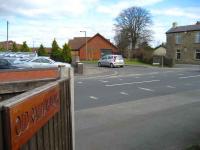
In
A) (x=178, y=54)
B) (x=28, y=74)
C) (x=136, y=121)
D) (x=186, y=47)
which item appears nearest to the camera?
(x=28, y=74)

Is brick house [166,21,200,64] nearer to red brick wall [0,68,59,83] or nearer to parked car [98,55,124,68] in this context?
parked car [98,55,124,68]

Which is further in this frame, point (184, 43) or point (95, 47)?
point (95, 47)

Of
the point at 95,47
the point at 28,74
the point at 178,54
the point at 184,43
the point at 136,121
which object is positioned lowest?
the point at 136,121

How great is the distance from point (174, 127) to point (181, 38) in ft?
201

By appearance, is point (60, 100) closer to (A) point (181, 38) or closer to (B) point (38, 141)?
(B) point (38, 141)

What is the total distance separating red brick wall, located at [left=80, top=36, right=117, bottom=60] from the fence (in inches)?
2866

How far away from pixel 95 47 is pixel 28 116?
7637 cm

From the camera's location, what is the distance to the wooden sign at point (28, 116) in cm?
235

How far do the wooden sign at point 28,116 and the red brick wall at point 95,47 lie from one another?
242 ft

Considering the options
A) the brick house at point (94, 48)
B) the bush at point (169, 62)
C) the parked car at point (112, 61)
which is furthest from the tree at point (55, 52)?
the brick house at point (94, 48)

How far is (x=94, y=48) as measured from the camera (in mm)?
78562

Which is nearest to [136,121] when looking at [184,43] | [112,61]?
[112,61]

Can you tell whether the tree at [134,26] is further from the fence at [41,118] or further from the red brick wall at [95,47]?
the fence at [41,118]

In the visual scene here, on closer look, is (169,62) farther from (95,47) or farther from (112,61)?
(95,47)
